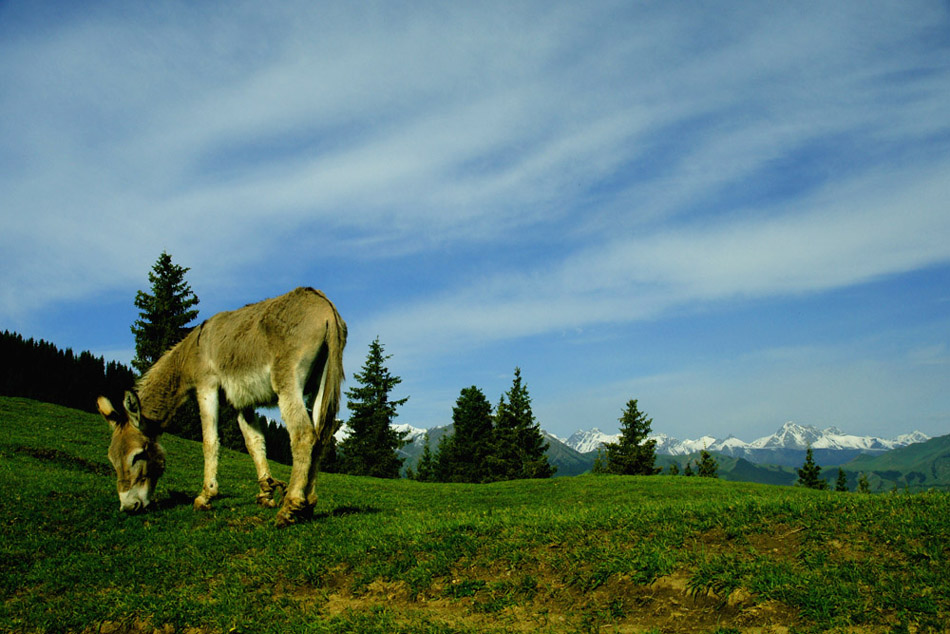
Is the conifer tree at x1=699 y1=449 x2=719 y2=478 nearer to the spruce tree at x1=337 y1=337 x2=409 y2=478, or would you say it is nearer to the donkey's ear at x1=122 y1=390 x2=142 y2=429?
the spruce tree at x1=337 y1=337 x2=409 y2=478

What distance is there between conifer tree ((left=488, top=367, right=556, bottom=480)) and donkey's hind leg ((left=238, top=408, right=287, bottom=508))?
62.8 metres

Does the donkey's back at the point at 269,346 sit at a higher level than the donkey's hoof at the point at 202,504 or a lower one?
higher

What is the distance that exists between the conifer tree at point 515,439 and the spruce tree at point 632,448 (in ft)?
27.2

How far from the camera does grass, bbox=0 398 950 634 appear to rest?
602cm

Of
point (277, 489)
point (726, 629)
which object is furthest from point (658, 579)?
point (277, 489)

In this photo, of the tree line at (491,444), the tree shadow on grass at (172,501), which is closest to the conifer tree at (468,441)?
the tree line at (491,444)

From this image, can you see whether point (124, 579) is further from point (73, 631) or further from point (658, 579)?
point (658, 579)

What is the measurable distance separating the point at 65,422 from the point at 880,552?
41.0 meters

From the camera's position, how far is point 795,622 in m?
5.55

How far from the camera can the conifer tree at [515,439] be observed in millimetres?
75000

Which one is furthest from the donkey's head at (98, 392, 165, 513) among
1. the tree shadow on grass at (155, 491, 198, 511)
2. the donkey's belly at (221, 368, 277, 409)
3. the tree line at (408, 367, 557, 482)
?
the tree line at (408, 367, 557, 482)

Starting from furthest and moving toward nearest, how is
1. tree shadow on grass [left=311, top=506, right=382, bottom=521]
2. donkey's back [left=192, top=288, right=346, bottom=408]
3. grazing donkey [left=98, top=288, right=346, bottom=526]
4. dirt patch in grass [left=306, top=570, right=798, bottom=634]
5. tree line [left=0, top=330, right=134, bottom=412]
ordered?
tree line [left=0, top=330, right=134, bottom=412], tree shadow on grass [left=311, top=506, right=382, bottom=521], donkey's back [left=192, top=288, right=346, bottom=408], grazing donkey [left=98, top=288, right=346, bottom=526], dirt patch in grass [left=306, top=570, right=798, bottom=634]

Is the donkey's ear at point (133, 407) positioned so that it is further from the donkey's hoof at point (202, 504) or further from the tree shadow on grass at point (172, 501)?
the donkey's hoof at point (202, 504)

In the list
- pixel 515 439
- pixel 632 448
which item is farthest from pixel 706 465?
pixel 515 439
